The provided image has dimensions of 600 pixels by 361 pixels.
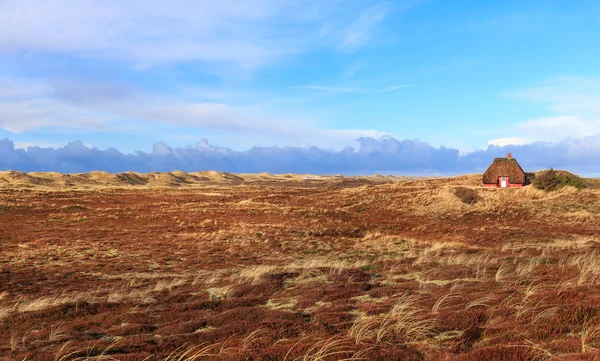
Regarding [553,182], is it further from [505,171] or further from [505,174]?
[505,171]

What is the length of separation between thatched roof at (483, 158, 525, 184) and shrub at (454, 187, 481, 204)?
15.3 m

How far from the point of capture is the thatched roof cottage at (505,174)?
64000 mm

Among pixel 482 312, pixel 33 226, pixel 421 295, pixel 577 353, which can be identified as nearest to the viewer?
pixel 577 353

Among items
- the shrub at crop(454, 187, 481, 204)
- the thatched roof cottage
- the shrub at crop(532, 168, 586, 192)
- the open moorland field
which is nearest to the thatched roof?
the thatched roof cottage

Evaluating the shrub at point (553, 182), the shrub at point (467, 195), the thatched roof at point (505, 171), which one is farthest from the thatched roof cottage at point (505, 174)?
the shrub at point (467, 195)

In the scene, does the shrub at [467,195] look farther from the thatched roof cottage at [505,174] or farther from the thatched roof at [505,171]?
the thatched roof at [505,171]

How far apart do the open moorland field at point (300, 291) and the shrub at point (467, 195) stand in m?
11.5

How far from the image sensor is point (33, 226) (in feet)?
126

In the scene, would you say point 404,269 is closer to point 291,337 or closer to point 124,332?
point 291,337

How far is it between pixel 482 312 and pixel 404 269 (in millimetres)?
8138

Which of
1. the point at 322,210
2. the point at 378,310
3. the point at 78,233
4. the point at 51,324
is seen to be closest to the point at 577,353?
the point at 378,310

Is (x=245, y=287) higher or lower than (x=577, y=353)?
lower

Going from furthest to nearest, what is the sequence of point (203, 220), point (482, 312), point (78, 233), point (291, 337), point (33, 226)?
point (203, 220), point (33, 226), point (78, 233), point (482, 312), point (291, 337)

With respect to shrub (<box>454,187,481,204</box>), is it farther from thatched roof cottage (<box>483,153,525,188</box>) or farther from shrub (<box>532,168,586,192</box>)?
thatched roof cottage (<box>483,153,525,188</box>)
